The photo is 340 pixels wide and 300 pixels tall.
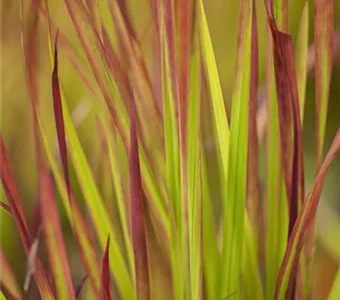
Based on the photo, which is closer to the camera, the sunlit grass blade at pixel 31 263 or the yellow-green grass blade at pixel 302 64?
the yellow-green grass blade at pixel 302 64

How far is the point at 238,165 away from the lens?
0.67 meters

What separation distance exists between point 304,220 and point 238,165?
0.09m

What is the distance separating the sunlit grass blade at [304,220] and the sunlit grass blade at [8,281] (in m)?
0.33

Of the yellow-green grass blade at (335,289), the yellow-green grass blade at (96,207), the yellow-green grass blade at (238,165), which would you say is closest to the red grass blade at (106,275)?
the yellow-green grass blade at (96,207)

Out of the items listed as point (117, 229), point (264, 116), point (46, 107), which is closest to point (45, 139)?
point (46, 107)

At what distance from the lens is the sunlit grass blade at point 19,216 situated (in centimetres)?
74

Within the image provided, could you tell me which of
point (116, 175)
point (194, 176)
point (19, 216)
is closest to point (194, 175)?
point (194, 176)

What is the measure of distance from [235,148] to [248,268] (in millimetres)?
127

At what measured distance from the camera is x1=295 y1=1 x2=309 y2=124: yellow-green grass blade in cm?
66

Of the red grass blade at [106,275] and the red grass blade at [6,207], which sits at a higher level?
the red grass blade at [6,207]

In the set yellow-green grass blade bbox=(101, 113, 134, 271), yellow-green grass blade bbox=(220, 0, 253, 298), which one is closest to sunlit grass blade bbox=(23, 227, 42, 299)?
yellow-green grass blade bbox=(101, 113, 134, 271)

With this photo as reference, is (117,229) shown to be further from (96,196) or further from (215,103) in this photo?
(215,103)

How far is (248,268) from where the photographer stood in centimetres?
68

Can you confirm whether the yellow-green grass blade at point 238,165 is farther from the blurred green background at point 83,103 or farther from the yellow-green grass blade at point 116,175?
the yellow-green grass blade at point 116,175
